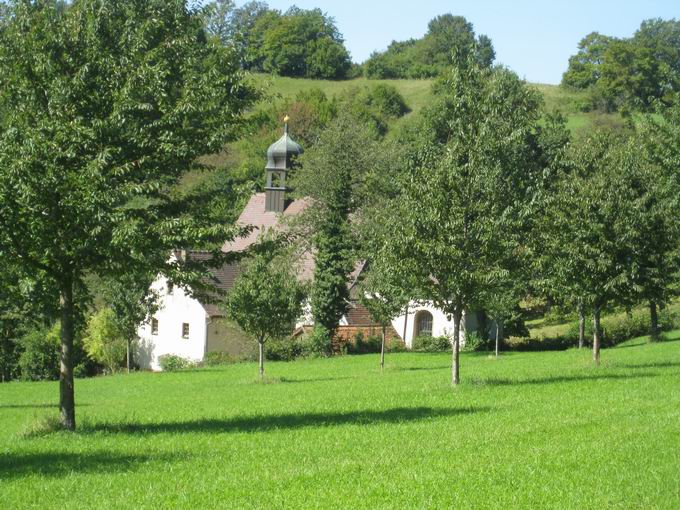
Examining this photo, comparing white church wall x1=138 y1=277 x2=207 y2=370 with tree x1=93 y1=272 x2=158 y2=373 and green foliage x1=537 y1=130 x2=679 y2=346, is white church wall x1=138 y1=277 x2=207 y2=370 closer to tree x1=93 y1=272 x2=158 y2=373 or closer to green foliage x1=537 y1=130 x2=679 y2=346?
tree x1=93 y1=272 x2=158 y2=373

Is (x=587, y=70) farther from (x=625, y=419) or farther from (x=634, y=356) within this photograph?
(x=625, y=419)

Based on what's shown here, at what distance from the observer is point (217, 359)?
167 feet

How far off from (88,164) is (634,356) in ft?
73.8

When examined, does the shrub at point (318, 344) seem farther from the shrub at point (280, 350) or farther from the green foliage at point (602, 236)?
the green foliage at point (602, 236)

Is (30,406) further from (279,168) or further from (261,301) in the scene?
(279,168)

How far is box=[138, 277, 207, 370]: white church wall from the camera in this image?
53750 millimetres

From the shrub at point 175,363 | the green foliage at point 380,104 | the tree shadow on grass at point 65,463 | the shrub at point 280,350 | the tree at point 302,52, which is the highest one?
the tree at point 302,52

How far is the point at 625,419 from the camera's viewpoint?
1542cm

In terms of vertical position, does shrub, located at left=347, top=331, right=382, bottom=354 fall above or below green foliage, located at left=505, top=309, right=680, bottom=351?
below

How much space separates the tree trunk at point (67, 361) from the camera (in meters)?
16.3

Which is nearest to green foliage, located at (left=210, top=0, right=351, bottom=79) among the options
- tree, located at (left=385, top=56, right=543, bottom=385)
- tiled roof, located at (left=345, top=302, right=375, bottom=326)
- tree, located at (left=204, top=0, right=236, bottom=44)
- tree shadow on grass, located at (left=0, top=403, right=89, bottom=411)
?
tiled roof, located at (left=345, top=302, right=375, bottom=326)

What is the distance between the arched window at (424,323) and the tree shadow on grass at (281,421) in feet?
115

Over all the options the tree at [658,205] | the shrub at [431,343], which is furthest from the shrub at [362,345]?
the tree at [658,205]

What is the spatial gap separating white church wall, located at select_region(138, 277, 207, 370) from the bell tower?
12.6 m
